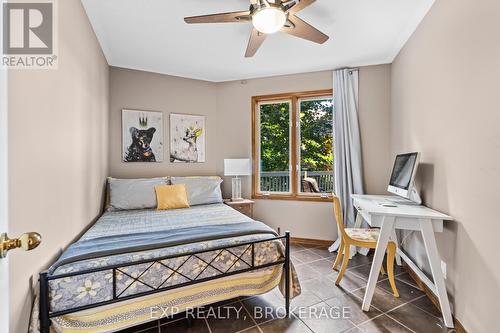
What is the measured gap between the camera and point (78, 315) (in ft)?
4.55

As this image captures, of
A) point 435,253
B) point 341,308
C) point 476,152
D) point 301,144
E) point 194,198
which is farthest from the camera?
point 301,144

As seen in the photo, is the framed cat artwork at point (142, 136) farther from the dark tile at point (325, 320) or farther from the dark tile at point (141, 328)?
the dark tile at point (325, 320)

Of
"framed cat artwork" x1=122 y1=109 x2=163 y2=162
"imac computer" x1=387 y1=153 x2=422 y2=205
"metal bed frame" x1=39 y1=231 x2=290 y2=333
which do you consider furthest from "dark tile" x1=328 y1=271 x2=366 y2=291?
"framed cat artwork" x1=122 y1=109 x2=163 y2=162

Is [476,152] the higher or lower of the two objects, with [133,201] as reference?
higher

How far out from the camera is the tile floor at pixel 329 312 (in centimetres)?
180

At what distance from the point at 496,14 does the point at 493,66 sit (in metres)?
0.30

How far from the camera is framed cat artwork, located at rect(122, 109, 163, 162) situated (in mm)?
3488

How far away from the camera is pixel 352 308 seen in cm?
205

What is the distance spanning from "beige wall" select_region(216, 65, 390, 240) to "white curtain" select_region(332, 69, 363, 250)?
5.3 inches

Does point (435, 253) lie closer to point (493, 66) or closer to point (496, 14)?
point (493, 66)

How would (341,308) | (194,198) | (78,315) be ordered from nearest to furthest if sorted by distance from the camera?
(78,315)
(341,308)
(194,198)

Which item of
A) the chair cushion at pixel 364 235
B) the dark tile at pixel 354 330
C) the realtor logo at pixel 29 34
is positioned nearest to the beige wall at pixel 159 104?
the realtor logo at pixel 29 34

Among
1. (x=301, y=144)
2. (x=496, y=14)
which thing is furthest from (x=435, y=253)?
(x=301, y=144)

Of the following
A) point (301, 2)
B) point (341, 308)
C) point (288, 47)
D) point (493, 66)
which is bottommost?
point (341, 308)
